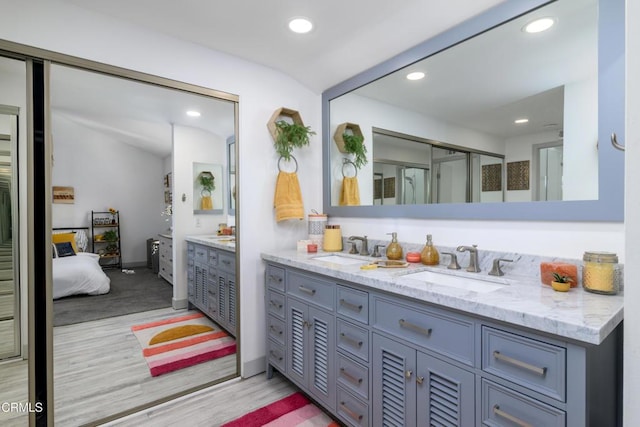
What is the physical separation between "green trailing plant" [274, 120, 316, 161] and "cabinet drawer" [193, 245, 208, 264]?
38.3 inches

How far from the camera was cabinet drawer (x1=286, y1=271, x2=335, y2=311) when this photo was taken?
184 centimetres

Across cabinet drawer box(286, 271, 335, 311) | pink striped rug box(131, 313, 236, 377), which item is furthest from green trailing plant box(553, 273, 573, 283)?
pink striped rug box(131, 313, 236, 377)

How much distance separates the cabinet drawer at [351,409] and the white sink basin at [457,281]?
2.35ft

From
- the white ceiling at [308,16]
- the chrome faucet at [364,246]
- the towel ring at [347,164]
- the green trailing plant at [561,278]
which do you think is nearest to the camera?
the green trailing plant at [561,278]

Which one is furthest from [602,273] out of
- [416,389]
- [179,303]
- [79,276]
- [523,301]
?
[79,276]

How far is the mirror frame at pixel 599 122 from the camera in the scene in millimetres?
1289

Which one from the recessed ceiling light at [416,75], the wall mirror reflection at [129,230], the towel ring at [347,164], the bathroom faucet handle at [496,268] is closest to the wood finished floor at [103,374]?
the wall mirror reflection at [129,230]

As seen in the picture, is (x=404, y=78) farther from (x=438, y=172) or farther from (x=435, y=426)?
(x=435, y=426)

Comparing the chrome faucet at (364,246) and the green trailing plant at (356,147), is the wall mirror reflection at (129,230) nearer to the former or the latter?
the green trailing plant at (356,147)

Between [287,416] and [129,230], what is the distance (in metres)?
1.55

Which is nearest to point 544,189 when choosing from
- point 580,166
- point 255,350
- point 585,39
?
point 580,166

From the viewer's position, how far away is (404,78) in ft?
7.09

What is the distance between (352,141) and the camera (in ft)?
8.57

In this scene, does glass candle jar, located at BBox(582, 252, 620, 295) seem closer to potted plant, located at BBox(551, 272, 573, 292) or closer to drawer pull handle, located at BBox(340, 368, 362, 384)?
potted plant, located at BBox(551, 272, 573, 292)
